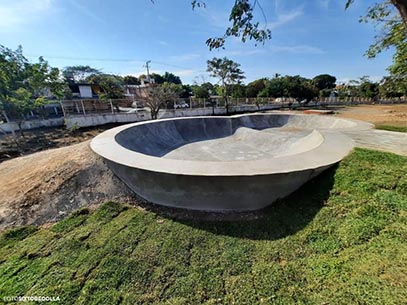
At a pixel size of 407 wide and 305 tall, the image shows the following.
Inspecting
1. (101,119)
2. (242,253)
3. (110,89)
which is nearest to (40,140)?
(101,119)

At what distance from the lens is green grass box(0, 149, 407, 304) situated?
2.38 m

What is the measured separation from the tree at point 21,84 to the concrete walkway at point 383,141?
1770 cm

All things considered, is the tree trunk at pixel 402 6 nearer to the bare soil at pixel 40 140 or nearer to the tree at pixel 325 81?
the bare soil at pixel 40 140

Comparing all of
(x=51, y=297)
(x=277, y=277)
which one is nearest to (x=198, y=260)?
(x=277, y=277)

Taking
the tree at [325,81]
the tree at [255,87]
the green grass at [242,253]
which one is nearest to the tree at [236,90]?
the tree at [255,87]

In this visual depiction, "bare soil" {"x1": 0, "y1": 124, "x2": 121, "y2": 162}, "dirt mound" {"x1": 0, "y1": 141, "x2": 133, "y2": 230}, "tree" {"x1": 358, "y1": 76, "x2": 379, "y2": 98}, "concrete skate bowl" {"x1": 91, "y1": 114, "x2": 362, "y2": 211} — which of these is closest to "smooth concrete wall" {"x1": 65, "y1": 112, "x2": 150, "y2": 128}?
"bare soil" {"x1": 0, "y1": 124, "x2": 121, "y2": 162}

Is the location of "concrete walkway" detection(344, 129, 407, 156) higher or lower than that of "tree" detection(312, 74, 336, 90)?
lower

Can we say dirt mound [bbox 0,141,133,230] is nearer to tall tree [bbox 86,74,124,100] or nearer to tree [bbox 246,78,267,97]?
tall tree [bbox 86,74,124,100]

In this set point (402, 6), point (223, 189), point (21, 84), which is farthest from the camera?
point (21, 84)

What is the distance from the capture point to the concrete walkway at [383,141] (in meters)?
5.10

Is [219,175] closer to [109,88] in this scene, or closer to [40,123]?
[40,123]

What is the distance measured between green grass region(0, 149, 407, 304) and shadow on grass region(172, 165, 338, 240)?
0.02 meters

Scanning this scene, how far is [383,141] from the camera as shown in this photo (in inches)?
233

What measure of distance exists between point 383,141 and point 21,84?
23112mm
